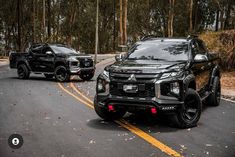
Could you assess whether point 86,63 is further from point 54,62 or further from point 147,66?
point 147,66

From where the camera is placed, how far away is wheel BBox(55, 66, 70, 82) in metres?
21.6

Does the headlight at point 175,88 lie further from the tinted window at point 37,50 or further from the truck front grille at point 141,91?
the tinted window at point 37,50

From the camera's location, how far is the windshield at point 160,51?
35.4ft

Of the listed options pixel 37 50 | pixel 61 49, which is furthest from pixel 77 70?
pixel 37 50

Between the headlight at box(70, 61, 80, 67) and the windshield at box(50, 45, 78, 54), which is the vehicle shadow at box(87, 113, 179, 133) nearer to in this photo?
the headlight at box(70, 61, 80, 67)

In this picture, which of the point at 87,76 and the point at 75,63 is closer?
the point at 75,63

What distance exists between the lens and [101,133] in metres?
9.16

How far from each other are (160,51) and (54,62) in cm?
1175

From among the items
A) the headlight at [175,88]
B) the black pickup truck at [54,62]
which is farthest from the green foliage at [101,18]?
the headlight at [175,88]

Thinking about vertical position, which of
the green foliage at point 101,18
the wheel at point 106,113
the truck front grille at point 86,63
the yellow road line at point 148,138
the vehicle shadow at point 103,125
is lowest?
the vehicle shadow at point 103,125

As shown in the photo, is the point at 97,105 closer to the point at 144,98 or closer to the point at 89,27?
the point at 144,98

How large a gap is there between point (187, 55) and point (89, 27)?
71166 mm

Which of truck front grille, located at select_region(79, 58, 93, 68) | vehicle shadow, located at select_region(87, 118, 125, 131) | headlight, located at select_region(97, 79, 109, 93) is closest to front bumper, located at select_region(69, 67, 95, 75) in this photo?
truck front grille, located at select_region(79, 58, 93, 68)

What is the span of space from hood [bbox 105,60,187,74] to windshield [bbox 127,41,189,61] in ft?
1.42
